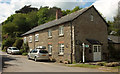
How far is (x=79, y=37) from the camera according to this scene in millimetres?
18953

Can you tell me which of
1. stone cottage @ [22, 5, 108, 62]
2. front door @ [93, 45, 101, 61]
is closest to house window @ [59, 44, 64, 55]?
stone cottage @ [22, 5, 108, 62]

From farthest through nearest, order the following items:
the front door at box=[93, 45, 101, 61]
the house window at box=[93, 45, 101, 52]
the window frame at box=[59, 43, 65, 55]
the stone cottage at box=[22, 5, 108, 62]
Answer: the window frame at box=[59, 43, 65, 55], the house window at box=[93, 45, 101, 52], the front door at box=[93, 45, 101, 61], the stone cottage at box=[22, 5, 108, 62]

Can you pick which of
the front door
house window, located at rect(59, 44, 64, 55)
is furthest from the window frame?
the front door

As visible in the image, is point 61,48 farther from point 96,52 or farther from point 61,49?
point 96,52

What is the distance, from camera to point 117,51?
2388 cm

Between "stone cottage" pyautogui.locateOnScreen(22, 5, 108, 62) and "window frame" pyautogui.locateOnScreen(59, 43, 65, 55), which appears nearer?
"stone cottage" pyautogui.locateOnScreen(22, 5, 108, 62)

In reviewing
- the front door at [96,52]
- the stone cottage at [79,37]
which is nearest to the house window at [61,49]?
the stone cottage at [79,37]

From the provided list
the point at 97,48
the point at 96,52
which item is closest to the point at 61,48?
the point at 96,52

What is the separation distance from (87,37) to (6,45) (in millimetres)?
28405

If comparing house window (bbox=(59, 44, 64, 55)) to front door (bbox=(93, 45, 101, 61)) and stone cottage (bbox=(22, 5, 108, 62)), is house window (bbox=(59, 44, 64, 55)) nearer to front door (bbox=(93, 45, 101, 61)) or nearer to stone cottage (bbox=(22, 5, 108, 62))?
stone cottage (bbox=(22, 5, 108, 62))

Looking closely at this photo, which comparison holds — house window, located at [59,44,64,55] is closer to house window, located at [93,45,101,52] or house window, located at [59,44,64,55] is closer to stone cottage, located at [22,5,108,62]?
stone cottage, located at [22,5,108,62]

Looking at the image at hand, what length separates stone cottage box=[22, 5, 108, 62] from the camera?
18.6 metres

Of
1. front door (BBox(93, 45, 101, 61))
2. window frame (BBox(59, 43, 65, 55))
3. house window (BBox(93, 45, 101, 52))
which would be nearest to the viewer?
front door (BBox(93, 45, 101, 61))

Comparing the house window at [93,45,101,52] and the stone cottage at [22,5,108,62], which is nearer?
the stone cottage at [22,5,108,62]
